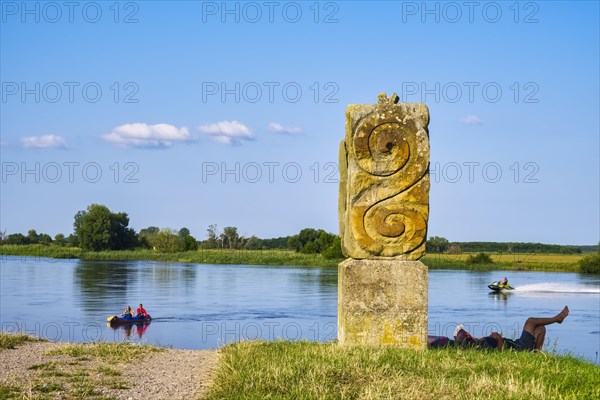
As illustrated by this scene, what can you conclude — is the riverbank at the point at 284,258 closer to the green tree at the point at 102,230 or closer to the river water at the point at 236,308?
the green tree at the point at 102,230

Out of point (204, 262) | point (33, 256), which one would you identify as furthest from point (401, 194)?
point (33, 256)

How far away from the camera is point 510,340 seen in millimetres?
11266

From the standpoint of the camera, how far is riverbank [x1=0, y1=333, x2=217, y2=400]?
820 cm

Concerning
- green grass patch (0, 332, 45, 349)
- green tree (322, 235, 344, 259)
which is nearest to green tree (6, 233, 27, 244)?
green tree (322, 235, 344, 259)

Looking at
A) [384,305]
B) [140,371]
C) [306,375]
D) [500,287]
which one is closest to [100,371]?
[140,371]

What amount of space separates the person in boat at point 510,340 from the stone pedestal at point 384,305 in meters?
1.05

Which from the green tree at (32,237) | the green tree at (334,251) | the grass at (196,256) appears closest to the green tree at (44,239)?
the green tree at (32,237)

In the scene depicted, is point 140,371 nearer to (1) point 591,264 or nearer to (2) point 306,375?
(2) point 306,375

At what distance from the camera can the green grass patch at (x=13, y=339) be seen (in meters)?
11.7

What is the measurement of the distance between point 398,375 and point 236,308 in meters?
22.5

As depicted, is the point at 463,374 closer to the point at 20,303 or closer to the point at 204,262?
the point at 20,303

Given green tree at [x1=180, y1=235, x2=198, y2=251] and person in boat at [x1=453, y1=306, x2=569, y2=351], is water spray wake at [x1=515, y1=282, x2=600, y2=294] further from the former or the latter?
green tree at [x1=180, y1=235, x2=198, y2=251]

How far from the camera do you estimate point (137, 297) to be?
33.4 metres

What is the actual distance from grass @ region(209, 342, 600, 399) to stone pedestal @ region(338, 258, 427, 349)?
15.4 inches
